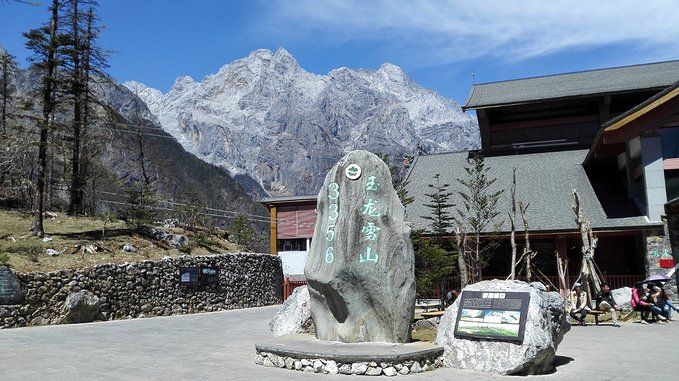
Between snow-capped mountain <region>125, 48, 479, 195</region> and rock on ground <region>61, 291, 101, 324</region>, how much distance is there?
357ft

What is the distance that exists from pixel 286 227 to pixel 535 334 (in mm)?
27165

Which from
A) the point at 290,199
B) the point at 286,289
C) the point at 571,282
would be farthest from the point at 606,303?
the point at 290,199

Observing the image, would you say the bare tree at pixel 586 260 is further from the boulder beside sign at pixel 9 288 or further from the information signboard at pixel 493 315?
the boulder beside sign at pixel 9 288

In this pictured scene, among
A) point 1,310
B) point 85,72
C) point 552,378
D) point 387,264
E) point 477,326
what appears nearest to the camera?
point 552,378

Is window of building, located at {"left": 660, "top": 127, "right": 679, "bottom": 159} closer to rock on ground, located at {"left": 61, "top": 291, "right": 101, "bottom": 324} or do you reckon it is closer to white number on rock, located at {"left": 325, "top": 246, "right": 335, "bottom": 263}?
white number on rock, located at {"left": 325, "top": 246, "right": 335, "bottom": 263}

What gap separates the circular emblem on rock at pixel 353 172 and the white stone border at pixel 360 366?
132 inches

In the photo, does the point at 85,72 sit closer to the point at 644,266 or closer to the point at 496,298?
the point at 496,298

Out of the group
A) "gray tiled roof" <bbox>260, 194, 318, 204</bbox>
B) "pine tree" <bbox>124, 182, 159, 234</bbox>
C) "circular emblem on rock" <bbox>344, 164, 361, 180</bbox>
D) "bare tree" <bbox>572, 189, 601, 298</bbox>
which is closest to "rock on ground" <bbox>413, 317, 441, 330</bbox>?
"bare tree" <bbox>572, 189, 601, 298</bbox>

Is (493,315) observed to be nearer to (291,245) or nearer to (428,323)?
(428,323)

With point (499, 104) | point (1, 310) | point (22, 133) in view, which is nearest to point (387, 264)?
point (1, 310)

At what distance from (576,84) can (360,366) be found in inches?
1038

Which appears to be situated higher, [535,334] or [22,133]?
[22,133]

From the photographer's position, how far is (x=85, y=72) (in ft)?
84.0

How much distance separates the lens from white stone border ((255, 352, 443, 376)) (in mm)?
8234
